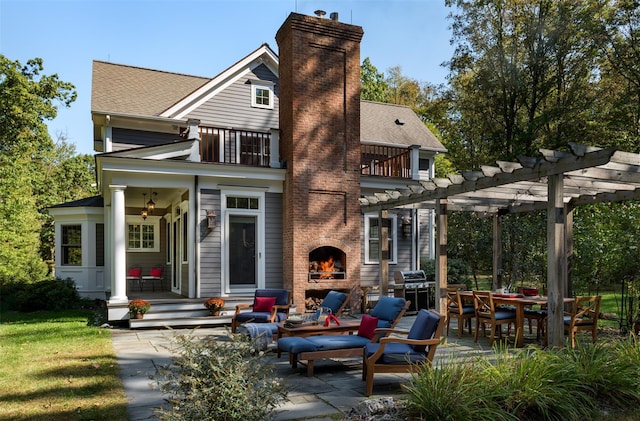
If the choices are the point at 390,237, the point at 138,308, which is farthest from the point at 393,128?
the point at 138,308

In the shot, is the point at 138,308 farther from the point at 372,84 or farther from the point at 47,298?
the point at 372,84

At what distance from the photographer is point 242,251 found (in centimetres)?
1220

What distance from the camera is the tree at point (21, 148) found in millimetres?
15039

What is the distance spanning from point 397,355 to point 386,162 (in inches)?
449

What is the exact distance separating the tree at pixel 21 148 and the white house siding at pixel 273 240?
8132 mm

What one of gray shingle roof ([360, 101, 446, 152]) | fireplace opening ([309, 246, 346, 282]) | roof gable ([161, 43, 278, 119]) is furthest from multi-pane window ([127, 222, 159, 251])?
gray shingle roof ([360, 101, 446, 152])

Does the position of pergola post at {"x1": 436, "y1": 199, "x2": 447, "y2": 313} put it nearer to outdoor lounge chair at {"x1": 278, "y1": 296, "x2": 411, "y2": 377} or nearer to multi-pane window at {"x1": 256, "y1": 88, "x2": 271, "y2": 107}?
outdoor lounge chair at {"x1": 278, "y1": 296, "x2": 411, "y2": 377}

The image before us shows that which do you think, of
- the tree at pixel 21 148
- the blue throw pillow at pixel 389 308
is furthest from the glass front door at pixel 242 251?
the tree at pixel 21 148

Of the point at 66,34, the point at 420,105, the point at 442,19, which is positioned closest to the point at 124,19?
the point at 66,34

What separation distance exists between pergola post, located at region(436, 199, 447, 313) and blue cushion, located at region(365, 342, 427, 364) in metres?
3.61

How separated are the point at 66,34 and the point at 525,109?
1799 cm

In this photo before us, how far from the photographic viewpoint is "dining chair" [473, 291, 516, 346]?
8.02m

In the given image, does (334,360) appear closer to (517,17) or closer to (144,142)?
(144,142)

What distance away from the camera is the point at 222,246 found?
466 inches
